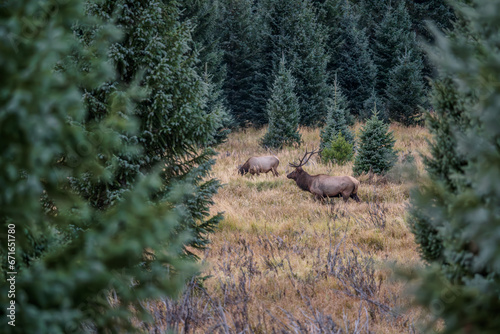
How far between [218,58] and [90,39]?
52.7ft

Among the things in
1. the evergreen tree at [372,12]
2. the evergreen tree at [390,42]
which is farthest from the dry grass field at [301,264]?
the evergreen tree at [372,12]

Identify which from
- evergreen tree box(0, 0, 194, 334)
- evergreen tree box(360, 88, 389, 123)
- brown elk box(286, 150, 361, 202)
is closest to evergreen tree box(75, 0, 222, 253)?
evergreen tree box(0, 0, 194, 334)

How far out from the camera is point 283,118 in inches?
699

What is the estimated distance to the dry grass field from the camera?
3834mm

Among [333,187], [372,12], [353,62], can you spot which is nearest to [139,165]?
[333,187]

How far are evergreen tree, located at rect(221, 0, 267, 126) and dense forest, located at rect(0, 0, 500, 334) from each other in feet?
33.9

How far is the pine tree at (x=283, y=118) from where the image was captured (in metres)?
17.7

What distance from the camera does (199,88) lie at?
203 inches

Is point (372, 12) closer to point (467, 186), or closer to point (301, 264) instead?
point (301, 264)

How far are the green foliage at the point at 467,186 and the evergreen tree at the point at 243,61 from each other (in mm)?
20294

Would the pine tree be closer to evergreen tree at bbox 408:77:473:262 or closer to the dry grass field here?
the dry grass field

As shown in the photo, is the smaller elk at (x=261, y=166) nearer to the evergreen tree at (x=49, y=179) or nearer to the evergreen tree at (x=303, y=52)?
the evergreen tree at (x=303, y=52)

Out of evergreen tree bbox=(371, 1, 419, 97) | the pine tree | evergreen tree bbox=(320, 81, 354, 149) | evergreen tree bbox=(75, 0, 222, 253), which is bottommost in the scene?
evergreen tree bbox=(75, 0, 222, 253)

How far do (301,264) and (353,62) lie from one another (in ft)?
66.9
